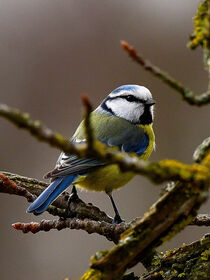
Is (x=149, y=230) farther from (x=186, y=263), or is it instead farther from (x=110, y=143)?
(x=110, y=143)

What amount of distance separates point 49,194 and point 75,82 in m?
3.01

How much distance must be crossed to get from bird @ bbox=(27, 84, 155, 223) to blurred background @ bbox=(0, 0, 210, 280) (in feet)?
4.43

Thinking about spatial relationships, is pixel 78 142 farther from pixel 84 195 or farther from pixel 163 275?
pixel 84 195

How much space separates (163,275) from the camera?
138cm

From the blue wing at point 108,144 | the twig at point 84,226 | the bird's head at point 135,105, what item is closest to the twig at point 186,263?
the twig at point 84,226

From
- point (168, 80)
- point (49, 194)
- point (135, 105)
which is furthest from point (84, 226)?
point (135, 105)

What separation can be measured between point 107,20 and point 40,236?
92.9 inches

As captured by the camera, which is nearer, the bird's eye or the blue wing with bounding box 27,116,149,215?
the blue wing with bounding box 27,116,149,215

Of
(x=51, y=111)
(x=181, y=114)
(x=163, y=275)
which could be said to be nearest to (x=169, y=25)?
(x=181, y=114)

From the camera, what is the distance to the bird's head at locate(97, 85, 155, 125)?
116 inches

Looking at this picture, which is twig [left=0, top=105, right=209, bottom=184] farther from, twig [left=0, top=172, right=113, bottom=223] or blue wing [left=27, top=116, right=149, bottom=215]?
blue wing [left=27, top=116, right=149, bottom=215]

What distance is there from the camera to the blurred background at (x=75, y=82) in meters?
4.29

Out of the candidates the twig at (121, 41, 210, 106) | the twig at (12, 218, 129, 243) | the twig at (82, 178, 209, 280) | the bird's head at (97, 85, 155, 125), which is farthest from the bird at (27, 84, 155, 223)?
the twig at (121, 41, 210, 106)

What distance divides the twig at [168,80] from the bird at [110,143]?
104 cm
